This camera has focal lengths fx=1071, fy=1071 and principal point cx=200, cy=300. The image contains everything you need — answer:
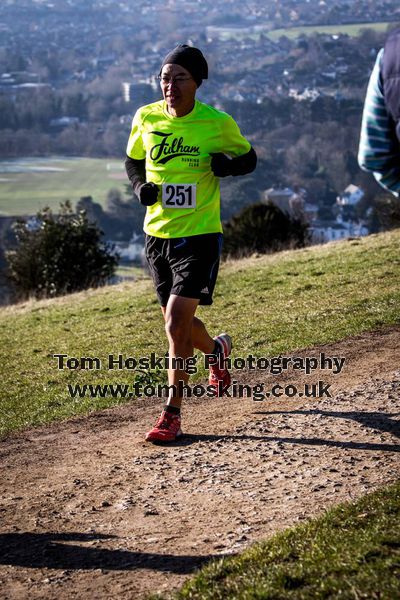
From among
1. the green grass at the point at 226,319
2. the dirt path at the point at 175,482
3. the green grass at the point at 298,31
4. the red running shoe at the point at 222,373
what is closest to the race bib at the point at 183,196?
the red running shoe at the point at 222,373

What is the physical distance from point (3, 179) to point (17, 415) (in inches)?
2961

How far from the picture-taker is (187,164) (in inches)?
265

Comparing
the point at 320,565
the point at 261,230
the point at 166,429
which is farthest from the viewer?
the point at 261,230

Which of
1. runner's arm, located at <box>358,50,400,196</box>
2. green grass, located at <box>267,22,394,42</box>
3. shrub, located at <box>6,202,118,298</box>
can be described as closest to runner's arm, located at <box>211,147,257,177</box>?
runner's arm, located at <box>358,50,400,196</box>

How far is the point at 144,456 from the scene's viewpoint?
21.6 ft

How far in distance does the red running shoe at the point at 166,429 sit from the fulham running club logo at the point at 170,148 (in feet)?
5.31

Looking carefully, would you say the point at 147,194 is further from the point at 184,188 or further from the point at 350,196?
the point at 350,196

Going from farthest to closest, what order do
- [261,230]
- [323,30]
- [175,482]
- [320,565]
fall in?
[323,30], [261,230], [175,482], [320,565]

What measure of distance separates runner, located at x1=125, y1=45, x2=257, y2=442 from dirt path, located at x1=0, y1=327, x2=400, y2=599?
516mm

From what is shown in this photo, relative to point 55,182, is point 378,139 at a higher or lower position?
higher

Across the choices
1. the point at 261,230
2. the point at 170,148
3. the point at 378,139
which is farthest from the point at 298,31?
the point at 378,139

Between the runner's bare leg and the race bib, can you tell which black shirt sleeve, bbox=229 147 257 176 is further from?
the runner's bare leg

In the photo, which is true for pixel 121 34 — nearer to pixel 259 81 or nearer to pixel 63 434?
pixel 259 81

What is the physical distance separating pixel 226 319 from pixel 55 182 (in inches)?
2753
